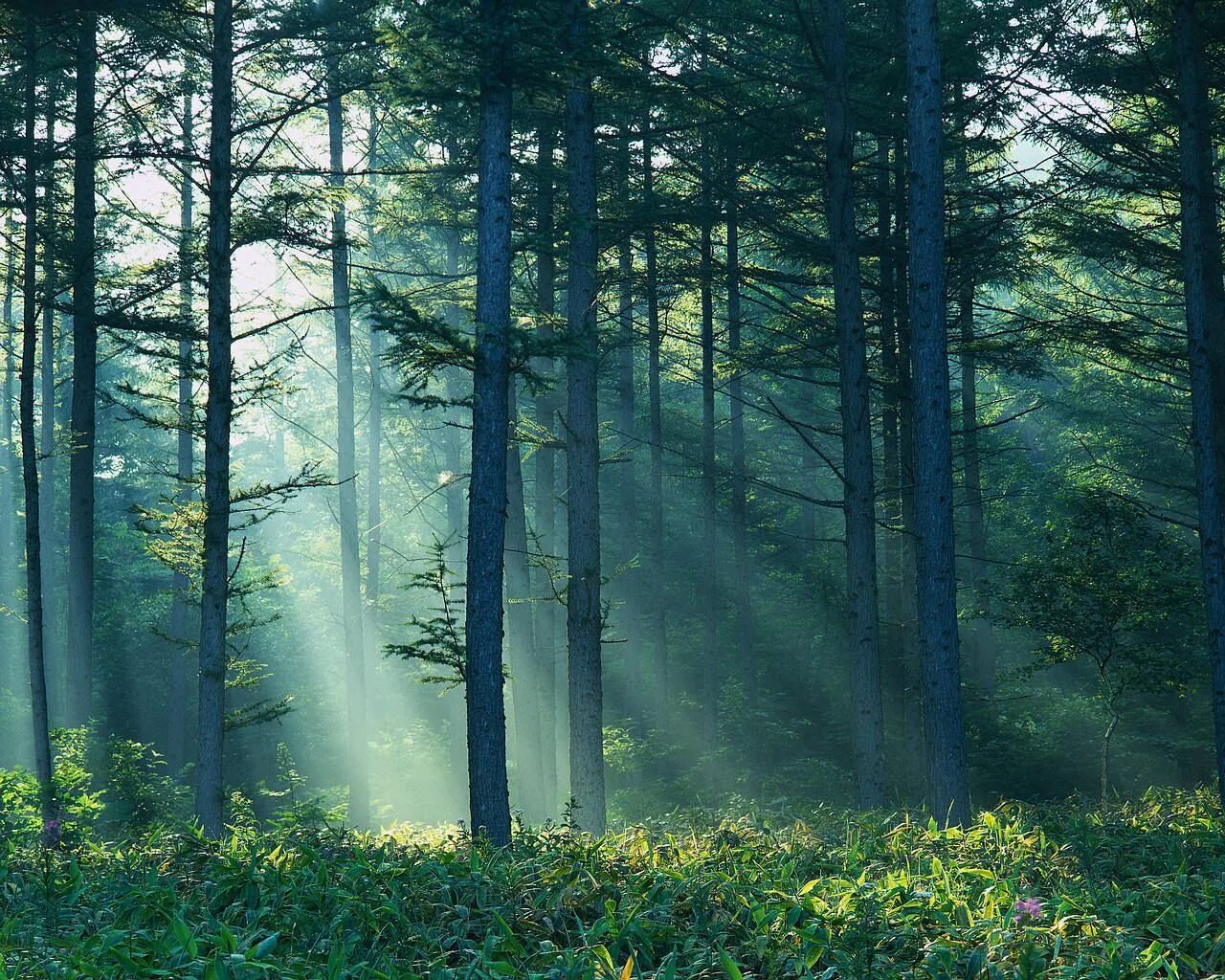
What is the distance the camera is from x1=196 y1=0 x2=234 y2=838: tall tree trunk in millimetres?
10570

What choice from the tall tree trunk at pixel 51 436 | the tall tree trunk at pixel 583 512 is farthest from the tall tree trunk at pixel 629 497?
the tall tree trunk at pixel 51 436

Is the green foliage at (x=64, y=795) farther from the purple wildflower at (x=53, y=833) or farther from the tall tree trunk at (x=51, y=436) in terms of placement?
the tall tree trunk at (x=51, y=436)

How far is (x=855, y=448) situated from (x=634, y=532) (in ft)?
42.6

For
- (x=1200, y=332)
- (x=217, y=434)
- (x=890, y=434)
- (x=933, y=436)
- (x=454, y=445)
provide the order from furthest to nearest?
1. (x=454, y=445)
2. (x=890, y=434)
3. (x=217, y=434)
4. (x=1200, y=332)
5. (x=933, y=436)

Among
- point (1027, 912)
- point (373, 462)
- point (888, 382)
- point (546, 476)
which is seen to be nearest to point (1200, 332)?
point (888, 382)

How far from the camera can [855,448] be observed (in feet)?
38.1

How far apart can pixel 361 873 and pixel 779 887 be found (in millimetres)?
2580

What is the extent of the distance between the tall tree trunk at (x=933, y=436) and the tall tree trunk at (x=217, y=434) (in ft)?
23.7

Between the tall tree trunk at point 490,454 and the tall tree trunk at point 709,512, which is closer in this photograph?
the tall tree trunk at point 490,454

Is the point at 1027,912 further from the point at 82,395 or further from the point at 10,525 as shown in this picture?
the point at 10,525

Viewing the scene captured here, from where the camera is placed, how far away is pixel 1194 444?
10.2m

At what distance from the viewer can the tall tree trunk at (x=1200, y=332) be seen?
997 centimetres

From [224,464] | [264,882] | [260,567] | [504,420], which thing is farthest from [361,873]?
[260,567]

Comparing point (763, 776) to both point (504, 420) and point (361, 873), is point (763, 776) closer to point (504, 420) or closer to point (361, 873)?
point (504, 420)
